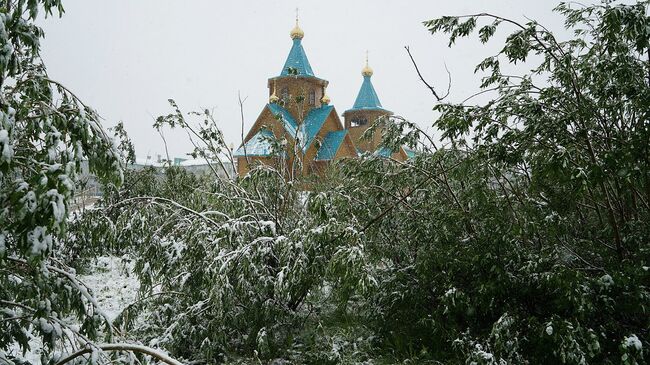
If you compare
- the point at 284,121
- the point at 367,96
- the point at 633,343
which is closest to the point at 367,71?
the point at 367,96

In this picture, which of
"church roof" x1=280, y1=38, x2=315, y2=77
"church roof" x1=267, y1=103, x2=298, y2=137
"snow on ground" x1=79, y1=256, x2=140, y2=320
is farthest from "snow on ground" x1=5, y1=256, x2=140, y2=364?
"church roof" x1=280, y1=38, x2=315, y2=77

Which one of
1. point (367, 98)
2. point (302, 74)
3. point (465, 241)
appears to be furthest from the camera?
point (367, 98)

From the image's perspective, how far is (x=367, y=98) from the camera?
30641 millimetres

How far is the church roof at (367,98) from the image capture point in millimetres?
30203

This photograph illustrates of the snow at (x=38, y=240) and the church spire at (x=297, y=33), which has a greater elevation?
the church spire at (x=297, y=33)

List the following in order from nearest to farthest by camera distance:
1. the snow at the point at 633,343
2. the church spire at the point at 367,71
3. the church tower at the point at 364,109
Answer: the snow at the point at 633,343 < the church tower at the point at 364,109 < the church spire at the point at 367,71

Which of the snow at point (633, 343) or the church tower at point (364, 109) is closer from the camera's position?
the snow at point (633, 343)

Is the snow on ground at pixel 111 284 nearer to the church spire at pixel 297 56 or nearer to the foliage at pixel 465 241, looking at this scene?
the foliage at pixel 465 241

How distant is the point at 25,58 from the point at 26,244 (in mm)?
1712

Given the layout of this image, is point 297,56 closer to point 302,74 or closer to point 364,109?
point 302,74

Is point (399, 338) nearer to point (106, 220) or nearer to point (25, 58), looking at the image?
point (106, 220)

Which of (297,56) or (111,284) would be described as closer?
(111,284)

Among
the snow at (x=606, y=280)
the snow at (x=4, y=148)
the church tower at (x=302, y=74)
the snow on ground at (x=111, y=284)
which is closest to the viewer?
the snow at (x=4, y=148)

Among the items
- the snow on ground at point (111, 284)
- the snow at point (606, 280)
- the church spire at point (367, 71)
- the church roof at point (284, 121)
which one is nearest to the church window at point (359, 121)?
the church spire at point (367, 71)
